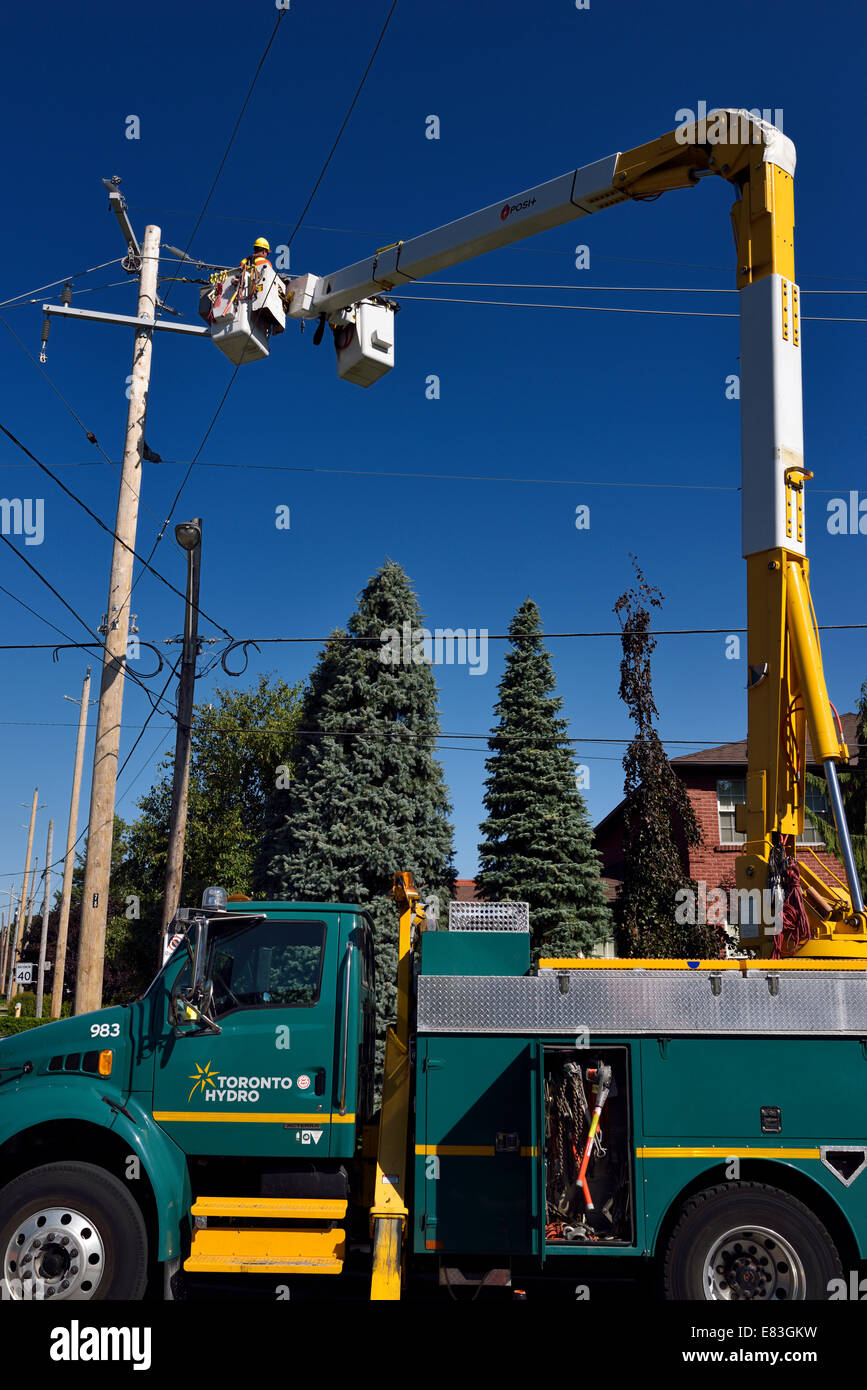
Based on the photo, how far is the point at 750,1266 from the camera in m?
6.30

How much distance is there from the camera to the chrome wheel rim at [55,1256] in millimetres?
6484

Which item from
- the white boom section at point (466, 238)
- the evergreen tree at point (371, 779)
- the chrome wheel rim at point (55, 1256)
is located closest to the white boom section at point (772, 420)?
the white boom section at point (466, 238)

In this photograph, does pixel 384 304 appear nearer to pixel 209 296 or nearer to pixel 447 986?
pixel 209 296

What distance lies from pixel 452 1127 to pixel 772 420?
5.54m

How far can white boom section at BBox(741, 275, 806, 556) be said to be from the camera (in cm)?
812

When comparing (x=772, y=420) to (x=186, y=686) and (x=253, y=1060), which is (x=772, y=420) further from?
(x=186, y=686)

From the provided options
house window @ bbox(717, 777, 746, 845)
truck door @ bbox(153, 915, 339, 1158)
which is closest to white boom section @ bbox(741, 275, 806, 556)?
truck door @ bbox(153, 915, 339, 1158)

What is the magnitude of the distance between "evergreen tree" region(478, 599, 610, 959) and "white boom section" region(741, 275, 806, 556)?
48.0 ft

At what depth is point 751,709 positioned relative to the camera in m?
8.17

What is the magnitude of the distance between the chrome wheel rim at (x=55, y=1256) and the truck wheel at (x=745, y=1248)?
A: 3.42 meters

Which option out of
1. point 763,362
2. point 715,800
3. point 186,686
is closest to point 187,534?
point 186,686

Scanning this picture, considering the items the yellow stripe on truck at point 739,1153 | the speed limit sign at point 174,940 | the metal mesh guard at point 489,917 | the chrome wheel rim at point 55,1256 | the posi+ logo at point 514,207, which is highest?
the posi+ logo at point 514,207

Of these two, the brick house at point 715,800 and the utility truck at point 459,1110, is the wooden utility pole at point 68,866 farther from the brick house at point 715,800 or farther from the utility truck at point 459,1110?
the utility truck at point 459,1110

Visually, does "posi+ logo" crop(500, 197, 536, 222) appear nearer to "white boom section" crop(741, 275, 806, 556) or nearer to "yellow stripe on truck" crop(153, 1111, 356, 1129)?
"white boom section" crop(741, 275, 806, 556)
